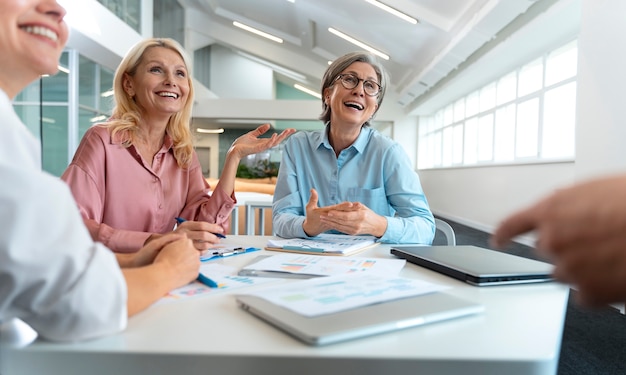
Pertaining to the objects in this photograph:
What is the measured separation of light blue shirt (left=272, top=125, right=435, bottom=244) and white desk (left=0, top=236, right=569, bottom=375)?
1163 mm

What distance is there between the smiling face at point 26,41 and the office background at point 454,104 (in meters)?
0.16

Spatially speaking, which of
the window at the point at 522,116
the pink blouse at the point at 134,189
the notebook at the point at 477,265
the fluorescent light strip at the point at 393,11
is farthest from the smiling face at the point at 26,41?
the fluorescent light strip at the point at 393,11

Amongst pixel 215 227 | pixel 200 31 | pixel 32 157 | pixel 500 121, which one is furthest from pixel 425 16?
pixel 200 31

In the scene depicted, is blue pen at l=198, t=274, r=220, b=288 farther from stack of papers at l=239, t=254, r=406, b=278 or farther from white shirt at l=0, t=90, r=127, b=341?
white shirt at l=0, t=90, r=127, b=341

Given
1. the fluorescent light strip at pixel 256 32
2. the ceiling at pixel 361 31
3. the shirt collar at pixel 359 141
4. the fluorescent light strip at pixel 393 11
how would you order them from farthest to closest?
the fluorescent light strip at pixel 256 32 → the fluorescent light strip at pixel 393 11 → the ceiling at pixel 361 31 → the shirt collar at pixel 359 141

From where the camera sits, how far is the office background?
3572 mm

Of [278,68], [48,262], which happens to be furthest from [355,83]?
[278,68]

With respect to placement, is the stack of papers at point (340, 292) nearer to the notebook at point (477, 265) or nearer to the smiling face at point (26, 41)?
the notebook at point (477, 265)

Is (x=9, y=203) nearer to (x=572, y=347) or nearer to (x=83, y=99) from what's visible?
(x=572, y=347)

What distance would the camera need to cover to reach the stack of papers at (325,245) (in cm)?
128

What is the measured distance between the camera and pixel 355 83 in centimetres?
209

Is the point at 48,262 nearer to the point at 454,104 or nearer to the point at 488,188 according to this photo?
the point at 488,188

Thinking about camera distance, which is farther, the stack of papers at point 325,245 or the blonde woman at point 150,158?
the blonde woman at point 150,158

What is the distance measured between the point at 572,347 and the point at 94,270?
2.63 meters
